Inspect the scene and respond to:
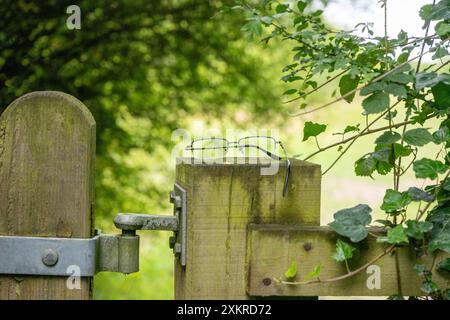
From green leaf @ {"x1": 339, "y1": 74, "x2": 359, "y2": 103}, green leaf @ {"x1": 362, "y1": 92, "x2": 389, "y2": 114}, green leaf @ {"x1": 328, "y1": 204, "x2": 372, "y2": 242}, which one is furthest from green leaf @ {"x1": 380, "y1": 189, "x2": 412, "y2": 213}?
green leaf @ {"x1": 339, "y1": 74, "x2": 359, "y2": 103}

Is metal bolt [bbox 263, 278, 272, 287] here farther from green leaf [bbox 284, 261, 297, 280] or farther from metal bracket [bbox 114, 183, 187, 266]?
metal bracket [bbox 114, 183, 187, 266]

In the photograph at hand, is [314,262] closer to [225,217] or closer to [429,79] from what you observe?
[225,217]

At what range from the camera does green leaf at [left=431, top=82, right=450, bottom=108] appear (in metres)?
1.12

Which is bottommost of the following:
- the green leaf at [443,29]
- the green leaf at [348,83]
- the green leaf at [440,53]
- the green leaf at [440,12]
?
the green leaf at [348,83]

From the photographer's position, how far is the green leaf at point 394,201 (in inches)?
45.1

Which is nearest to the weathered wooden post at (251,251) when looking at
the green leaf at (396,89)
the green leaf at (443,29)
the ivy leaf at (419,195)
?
the ivy leaf at (419,195)

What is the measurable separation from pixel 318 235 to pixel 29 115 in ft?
1.68

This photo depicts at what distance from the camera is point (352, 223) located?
44.1 inches

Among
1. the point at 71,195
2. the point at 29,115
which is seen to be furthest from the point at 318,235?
the point at 29,115

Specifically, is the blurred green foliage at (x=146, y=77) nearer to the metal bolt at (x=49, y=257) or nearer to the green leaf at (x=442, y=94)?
the metal bolt at (x=49, y=257)

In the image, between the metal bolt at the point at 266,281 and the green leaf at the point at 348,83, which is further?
the green leaf at the point at 348,83

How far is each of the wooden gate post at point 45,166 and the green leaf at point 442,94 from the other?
1.87ft

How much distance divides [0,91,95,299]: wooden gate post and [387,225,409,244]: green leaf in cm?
49
